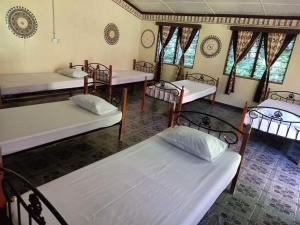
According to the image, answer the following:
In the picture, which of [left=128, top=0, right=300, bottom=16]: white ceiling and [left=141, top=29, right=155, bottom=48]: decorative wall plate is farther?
[left=141, top=29, right=155, bottom=48]: decorative wall plate

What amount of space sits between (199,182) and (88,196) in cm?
92

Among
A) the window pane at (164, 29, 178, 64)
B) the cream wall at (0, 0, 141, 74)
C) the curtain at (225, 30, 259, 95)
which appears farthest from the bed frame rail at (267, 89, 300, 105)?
the cream wall at (0, 0, 141, 74)

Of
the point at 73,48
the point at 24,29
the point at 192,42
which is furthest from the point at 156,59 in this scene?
the point at 24,29

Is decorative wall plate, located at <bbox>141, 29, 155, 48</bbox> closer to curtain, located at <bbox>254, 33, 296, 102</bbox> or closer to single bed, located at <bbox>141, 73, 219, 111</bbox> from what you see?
single bed, located at <bbox>141, 73, 219, 111</bbox>

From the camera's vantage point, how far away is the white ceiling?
4.67 metres

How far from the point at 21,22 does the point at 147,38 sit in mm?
3873

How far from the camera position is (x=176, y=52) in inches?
277

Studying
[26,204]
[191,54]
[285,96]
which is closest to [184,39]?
[191,54]

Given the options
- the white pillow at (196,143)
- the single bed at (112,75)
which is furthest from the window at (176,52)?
the white pillow at (196,143)

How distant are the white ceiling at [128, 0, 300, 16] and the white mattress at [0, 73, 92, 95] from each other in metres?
3.20

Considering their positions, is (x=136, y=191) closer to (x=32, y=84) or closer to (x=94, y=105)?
(x=94, y=105)

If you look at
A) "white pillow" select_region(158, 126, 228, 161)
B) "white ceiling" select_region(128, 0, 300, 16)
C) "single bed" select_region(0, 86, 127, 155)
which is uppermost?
"white ceiling" select_region(128, 0, 300, 16)

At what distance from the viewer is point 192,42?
262 inches

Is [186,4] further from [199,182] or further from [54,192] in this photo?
[54,192]
